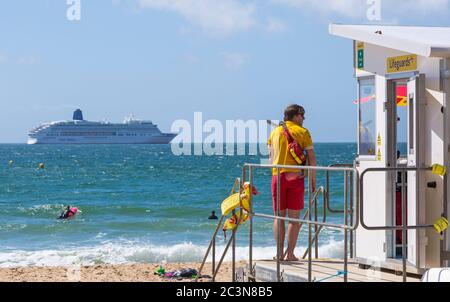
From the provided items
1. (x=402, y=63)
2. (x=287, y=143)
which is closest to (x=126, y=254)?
(x=287, y=143)

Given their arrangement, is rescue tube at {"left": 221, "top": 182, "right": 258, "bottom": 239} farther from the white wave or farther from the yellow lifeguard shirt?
the white wave

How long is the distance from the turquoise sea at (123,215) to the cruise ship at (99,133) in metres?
63.0

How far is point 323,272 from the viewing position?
870cm

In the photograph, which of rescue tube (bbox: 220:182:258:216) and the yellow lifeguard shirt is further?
rescue tube (bbox: 220:182:258:216)

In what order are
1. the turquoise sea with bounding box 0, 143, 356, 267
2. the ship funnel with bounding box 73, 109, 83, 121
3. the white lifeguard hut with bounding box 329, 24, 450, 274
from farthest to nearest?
1. the ship funnel with bounding box 73, 109, 83, 121
2. the turquoise sea with bounding box 0, 143, 356, 267
3. the white lifeguard hut with bounding box 329, 24, 450, 274

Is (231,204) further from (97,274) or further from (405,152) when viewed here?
(97,274)

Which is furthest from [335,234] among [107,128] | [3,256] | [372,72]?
[107,128]

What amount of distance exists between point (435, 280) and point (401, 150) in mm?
2143

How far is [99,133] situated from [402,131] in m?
124

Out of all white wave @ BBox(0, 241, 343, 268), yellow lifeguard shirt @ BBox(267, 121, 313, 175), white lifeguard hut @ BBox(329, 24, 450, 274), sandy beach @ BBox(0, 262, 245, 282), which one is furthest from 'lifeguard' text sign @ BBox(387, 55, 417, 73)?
white wave @ BBox(0, 241, 343, 268)

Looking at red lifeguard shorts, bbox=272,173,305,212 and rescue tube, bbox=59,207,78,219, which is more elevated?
red lifeguard shorts, bbox=272,173,305,212

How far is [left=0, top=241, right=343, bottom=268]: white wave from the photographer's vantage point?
2017 centimetres

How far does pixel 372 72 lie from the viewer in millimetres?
9023
